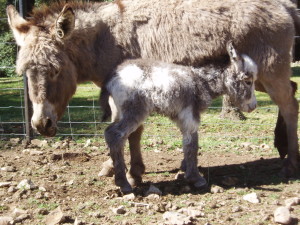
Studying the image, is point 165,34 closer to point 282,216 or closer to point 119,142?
point 119,142

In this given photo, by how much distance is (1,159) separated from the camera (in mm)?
6258

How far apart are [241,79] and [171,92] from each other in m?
0.89

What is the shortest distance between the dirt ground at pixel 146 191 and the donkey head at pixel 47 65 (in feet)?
2.45

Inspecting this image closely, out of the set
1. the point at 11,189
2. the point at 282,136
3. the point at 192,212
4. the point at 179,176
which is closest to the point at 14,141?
the point at 11,189

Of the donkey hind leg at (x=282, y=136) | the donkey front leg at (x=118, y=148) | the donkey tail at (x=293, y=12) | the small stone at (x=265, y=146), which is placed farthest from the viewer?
→ the small stone at (x=265, y=146)

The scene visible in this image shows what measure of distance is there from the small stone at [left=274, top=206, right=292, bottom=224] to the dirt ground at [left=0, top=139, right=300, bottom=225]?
0.17ft

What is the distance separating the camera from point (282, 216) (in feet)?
12.0

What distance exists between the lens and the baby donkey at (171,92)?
14.6 feet

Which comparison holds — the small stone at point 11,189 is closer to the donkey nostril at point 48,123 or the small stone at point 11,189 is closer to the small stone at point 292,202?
the donkey nostril at point 48,123

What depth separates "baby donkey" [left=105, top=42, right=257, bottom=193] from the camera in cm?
445

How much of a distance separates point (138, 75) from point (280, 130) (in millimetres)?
2268

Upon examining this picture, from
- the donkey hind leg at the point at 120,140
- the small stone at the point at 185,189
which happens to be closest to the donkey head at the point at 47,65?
the donkey hind leg at the point at 120,140

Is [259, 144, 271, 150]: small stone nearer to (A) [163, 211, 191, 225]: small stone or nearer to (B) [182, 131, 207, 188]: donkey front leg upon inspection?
(B) [182, 131, 207, 188]: donkey front leg

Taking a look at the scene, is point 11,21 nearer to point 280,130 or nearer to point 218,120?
point 280,130
